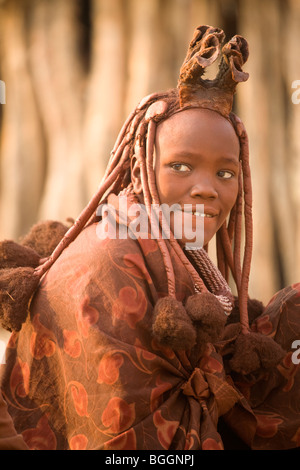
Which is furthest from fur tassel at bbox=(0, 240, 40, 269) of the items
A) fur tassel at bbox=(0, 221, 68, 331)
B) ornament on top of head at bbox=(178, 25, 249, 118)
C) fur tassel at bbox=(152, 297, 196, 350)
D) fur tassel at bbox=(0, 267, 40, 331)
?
ornament on top of head at bbox=(178, 25, 249, 118)

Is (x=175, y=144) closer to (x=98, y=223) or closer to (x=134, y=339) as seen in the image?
(x=98, y=223)

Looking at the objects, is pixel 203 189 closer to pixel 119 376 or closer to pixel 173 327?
pixel 173 327

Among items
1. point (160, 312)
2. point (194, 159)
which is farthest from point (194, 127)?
point (160, 312)

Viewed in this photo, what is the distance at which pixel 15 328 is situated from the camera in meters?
1.67

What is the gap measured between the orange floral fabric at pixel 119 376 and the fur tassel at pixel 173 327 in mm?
57

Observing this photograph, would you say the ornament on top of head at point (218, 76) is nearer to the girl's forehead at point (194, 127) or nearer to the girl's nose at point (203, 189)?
the girl's forehead at point (194, 127)

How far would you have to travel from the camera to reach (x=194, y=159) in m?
1.71

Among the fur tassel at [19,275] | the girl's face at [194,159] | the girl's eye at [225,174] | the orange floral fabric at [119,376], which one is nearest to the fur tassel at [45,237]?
the fur tassel at [19,275]

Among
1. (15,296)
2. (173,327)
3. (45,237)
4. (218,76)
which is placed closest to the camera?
(173,327)

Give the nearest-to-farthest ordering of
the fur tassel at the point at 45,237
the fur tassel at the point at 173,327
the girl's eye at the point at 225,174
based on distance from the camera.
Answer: the fur tassel at the point at 173,327, the girl's eye at the point at 225,174, the fur tassel at the point at 45,237

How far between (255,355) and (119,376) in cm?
38

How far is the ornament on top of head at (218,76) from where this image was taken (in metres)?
1.69

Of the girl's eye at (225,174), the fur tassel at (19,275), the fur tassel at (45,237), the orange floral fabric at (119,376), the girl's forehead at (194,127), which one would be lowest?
the orange floral fabric at (119,376)
